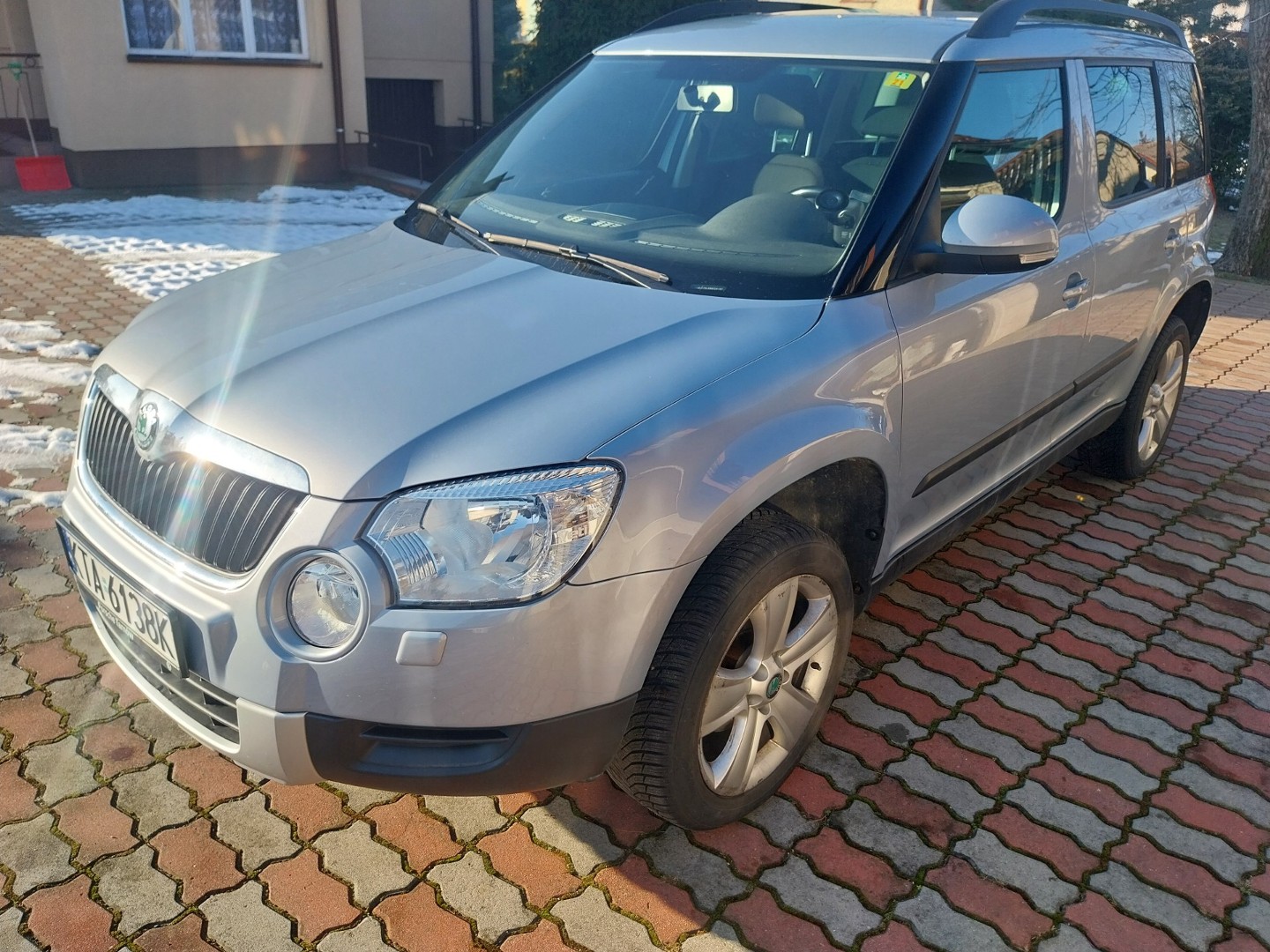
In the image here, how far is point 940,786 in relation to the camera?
2.71 meters

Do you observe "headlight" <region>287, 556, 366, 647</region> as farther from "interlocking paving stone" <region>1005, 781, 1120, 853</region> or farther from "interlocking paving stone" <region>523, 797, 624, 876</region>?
"interlocking paving stone" <region>1005, 781, 1120, 853</region>

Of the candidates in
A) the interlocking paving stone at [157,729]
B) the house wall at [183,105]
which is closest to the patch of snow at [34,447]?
the interlocking paving stone at [157,729]

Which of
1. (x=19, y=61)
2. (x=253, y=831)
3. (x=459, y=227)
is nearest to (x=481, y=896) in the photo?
(x=253, y=831)

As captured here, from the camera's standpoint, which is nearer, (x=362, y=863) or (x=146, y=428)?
(x=146, y=428)

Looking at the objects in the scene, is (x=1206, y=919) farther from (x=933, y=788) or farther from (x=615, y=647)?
(x=615, y=647)

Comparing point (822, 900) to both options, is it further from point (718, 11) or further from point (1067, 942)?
point (718, 11)

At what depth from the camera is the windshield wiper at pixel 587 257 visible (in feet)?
8.32

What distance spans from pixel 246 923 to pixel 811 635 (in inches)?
56.8

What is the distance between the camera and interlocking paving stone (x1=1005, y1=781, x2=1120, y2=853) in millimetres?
2553

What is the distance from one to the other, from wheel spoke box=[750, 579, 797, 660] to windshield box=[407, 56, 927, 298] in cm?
72

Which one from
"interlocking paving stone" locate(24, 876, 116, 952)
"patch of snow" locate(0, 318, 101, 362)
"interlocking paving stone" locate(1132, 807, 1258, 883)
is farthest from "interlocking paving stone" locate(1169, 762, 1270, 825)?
"patch of snow" locate(0, 318, 101, 362)

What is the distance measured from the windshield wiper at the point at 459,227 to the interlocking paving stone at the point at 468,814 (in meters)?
1.47

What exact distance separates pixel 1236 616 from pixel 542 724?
9.62ft

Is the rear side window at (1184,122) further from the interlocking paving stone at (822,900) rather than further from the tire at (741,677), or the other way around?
the interlocking paving stone at (822,900)
